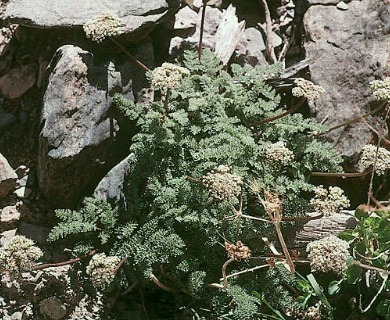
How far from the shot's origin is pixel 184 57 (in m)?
5.84

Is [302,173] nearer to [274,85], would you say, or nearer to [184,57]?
[274,85]

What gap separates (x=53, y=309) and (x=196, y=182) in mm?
1461

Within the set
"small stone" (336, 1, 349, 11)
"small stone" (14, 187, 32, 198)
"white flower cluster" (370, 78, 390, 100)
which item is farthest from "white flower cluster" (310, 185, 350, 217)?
"small stone" (14, 187, 32, 198)

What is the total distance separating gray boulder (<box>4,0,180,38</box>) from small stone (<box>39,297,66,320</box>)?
2.06 m

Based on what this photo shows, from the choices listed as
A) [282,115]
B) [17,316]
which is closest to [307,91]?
[282,115]

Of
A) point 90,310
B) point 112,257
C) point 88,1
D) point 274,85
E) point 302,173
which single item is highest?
point 88,1

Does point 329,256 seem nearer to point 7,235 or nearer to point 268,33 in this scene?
point 268,33

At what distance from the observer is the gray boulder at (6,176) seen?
5.60m

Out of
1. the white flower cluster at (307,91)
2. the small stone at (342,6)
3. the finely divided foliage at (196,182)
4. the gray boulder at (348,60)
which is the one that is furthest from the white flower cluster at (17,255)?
the small stone at (342,6)

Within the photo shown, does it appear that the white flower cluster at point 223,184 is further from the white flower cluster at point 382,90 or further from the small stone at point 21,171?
the small stone at point 21,171

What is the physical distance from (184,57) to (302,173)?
1.34 m

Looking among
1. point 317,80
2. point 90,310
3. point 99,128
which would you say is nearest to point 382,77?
point 317,80

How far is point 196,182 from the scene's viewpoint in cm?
516

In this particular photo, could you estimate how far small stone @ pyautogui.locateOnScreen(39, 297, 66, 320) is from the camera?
5457mm
